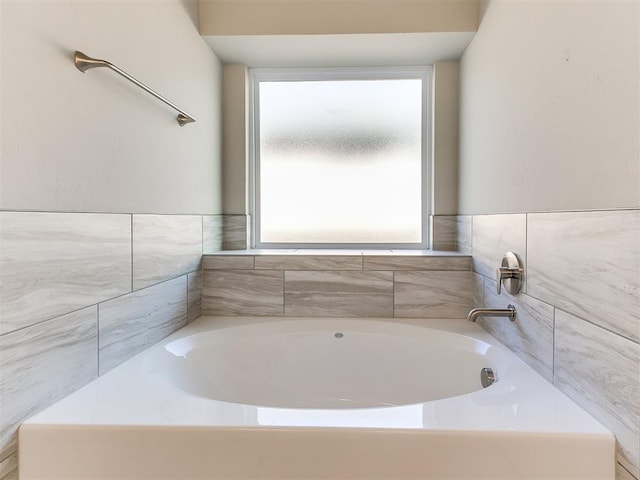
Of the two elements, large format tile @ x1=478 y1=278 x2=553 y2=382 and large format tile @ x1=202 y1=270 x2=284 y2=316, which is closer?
large format tile @ x1=478 y1=278 x2=553 y2=382

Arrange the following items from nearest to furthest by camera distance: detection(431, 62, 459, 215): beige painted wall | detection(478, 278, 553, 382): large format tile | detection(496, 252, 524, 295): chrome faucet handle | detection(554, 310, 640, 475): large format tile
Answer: detection(554, 310, 640, 475): large format tile
detection(478, 278, 553, 382): large format tile
detection(496, 252, 524, 295): chrome faucet handle
detection(431, 62, 459, 215): beige painted wall

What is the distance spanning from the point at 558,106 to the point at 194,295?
1.49 metres

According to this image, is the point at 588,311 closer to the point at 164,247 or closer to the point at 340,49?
the point at 164,247

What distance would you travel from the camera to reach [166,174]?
1332 millimetres

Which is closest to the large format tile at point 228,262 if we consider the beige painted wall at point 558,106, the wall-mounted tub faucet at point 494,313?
the wall-mounted tub faucet at point 494,313

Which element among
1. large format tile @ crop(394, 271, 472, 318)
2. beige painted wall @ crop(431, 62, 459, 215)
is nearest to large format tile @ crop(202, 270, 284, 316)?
large format tile @ crop(394, 271, 472, 318)

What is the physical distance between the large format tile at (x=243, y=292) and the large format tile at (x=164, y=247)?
0.43ft

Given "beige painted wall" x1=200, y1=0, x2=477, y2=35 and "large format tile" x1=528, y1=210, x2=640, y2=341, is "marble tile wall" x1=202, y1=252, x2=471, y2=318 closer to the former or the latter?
"large format tile" x1=528, y1=210, x2=640, y2=341

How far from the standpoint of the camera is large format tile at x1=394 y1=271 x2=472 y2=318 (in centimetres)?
163

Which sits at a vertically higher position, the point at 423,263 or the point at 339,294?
the point at 423,263

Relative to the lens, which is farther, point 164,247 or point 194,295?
point 194,295

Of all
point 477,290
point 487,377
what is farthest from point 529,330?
point 477,290

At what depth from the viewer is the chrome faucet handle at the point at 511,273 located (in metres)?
1.12

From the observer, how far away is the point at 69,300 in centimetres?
87
